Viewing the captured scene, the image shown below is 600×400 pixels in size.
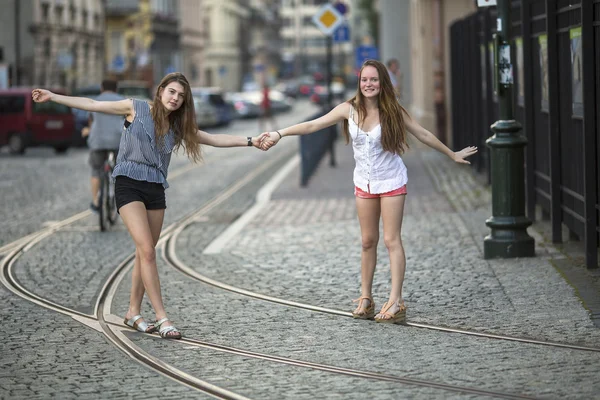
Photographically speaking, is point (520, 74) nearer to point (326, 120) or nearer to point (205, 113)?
point (326, 120)

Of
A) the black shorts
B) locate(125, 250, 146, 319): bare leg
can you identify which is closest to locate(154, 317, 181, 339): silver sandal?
locate(125, 250, 146, 319): bare leg

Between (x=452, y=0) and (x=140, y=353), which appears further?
(x=452, y=0)

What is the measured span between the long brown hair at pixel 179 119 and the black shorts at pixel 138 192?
296 millimetres

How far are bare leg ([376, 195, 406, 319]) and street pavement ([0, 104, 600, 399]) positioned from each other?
0.21 meters

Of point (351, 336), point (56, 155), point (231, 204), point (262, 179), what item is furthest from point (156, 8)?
point (351, 336)

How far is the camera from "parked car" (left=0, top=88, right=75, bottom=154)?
33.0 meters

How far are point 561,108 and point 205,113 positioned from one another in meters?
36.2

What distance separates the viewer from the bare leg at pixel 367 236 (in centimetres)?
825

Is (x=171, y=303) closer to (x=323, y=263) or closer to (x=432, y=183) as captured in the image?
(x=323, y=263)

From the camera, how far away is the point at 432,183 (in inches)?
770

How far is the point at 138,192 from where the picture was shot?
7895mm

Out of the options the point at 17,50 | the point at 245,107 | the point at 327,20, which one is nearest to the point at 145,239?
the point at 327,20

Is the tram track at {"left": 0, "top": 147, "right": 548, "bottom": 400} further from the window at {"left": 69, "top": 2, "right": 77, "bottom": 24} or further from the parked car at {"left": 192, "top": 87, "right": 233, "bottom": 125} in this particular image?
the window at {"left": 69, "top": 2, "right": 77, "bottom": 24}

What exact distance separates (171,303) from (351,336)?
1945 millimetres
